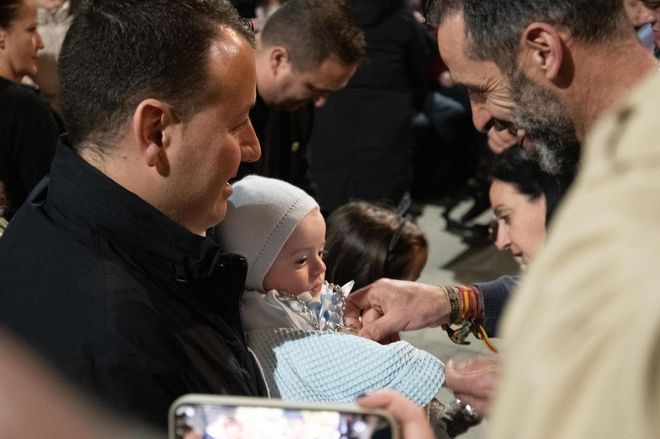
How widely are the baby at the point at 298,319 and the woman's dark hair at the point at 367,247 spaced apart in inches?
25.7

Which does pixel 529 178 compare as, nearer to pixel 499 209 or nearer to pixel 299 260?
pixel 499 209

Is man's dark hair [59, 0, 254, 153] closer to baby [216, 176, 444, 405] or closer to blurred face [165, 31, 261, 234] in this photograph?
blurred face [165, 31, 261, 234]

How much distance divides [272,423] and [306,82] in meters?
2.90

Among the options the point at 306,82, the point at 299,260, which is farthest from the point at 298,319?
the point at 306,82

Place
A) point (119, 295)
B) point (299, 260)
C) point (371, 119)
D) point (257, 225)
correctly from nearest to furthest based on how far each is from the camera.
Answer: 1. point (119, 295)
2. point (257, 225)
3. point (299, 260)
4. point (371, 119)

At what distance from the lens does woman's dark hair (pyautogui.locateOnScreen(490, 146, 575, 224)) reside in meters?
2.36

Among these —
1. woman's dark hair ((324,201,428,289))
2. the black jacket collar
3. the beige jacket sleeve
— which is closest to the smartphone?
the beige jacket sleeve

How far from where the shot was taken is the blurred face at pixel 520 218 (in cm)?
248

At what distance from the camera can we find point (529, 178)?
251cm

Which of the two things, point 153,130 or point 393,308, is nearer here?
point 153,130

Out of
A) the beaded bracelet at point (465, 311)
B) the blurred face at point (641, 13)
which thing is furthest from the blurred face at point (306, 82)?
the beaded bracelet at point (465, 311)

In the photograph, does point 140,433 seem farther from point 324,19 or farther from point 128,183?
point 324,19

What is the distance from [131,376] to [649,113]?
921 mm

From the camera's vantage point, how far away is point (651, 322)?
1.81ft
